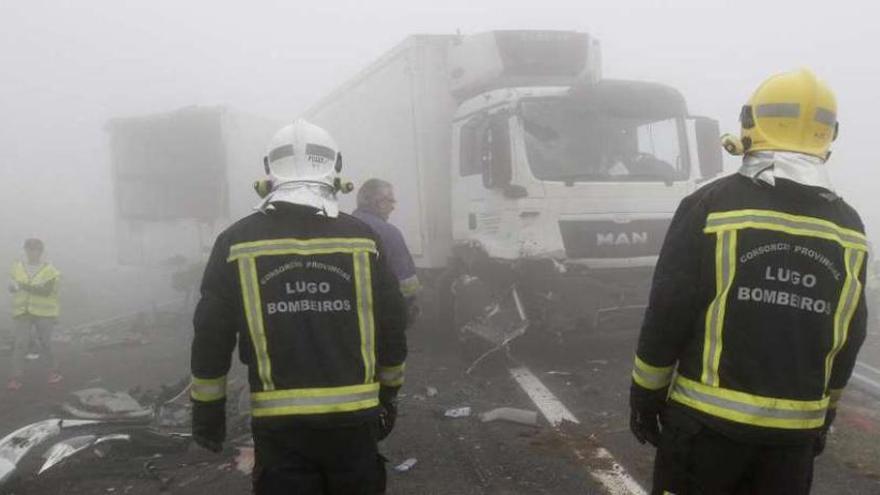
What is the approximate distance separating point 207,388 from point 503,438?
2.80 metres

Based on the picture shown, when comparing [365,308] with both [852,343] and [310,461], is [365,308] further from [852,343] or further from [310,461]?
[852,343]

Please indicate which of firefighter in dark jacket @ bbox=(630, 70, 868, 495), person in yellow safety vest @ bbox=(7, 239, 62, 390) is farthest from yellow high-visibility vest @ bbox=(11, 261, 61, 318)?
firefighter in dark jacket @ bbox=(630, 70, 868, 495)

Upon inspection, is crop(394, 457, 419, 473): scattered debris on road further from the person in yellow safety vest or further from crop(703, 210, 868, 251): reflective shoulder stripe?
the person in yellow safety vest

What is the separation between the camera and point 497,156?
6.88 m

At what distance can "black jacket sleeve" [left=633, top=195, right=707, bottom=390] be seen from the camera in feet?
7.52

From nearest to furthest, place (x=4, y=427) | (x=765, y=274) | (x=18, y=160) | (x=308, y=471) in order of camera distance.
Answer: (x=765, y=274) < (x=308, y=471) < (x=4, y=427) < (x=18, y=160)

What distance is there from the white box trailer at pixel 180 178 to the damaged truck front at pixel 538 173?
15.7 ft

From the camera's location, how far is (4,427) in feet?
19.3

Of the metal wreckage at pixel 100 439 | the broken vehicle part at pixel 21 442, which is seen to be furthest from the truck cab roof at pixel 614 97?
the broken vehicle part at pixel 21 442

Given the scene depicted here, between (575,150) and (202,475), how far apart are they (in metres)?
4.54

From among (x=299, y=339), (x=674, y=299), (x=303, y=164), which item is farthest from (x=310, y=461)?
(x=674, y=299)

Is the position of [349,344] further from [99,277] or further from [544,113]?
[99,277]

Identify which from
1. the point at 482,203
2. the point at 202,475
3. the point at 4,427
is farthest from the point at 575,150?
the point at 4,427

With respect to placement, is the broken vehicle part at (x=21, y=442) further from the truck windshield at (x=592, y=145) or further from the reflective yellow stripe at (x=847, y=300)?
the truck windshield at (x=592, y=145)
